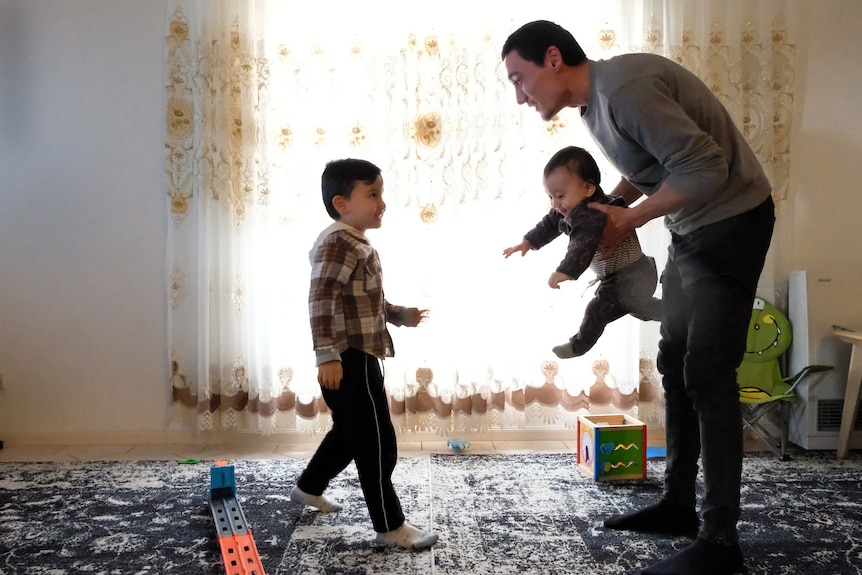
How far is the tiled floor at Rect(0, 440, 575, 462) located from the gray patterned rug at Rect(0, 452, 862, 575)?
0.50ft

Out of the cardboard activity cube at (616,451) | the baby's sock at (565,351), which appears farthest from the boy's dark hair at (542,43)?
the cardboard activity cube at (616,451)

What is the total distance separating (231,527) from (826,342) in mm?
2408

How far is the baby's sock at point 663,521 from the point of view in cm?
203

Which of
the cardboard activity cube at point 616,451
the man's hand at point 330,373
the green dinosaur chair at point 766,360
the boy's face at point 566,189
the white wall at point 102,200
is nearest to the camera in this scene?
the man's hand at point 330,373

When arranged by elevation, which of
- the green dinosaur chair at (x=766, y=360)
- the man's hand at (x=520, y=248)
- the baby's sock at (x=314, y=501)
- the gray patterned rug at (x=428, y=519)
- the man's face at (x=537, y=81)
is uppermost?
the man's face at (x=537, y=81)

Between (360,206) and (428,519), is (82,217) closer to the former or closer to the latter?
(360,206)

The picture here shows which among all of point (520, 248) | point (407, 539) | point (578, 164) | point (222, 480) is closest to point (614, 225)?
point (578, 164)

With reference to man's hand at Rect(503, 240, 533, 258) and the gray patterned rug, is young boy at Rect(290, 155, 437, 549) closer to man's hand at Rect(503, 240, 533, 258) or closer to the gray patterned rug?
the gray patterned rug

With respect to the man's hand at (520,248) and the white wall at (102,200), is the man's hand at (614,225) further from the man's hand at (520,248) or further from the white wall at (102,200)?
the white wall at (102,200)

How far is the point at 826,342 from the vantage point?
9.83 ft

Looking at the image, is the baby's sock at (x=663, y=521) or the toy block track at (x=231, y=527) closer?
the toy block track at (x=231, y=527)

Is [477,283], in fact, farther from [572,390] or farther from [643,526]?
[643,526]

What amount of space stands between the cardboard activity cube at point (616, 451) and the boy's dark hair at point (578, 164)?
3.15 ft

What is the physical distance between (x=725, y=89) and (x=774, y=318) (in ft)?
3.20
